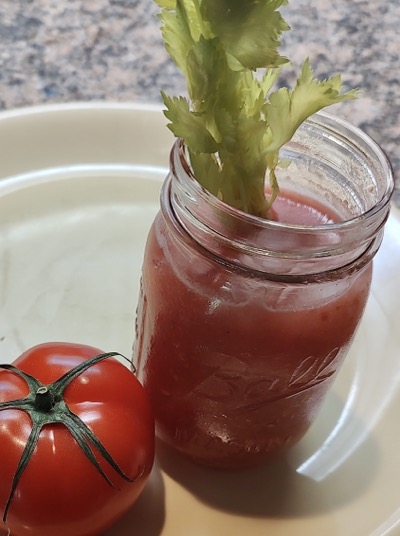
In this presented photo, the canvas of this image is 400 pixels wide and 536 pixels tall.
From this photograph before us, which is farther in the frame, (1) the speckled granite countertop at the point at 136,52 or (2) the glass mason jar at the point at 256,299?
(1) the speckled granite countertop at the point at 136,52

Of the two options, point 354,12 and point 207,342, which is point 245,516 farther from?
point 354,12

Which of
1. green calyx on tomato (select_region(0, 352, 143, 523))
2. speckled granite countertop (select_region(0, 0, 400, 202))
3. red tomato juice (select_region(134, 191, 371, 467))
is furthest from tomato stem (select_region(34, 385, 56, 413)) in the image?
speckled granite countertop (select_region(0, 0, 400, 202))

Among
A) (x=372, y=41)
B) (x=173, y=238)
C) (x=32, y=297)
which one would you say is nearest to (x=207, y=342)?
(x=173, y=238)

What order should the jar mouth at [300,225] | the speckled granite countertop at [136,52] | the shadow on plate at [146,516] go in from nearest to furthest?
the jar mouth at [300,225]
the shadow on plate at [146,516]
the speckled granite countertop at [136,52]

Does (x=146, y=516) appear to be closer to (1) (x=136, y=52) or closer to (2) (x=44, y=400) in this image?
(2) (x=44, y=400)

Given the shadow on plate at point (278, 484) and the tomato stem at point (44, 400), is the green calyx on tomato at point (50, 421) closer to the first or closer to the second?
the tomato stem at point (44, 400)

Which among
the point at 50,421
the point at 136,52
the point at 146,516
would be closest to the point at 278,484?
the point at 146,516

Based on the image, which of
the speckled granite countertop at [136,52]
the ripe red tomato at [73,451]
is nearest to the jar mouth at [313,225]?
the ripe red tomato at [73,451]
